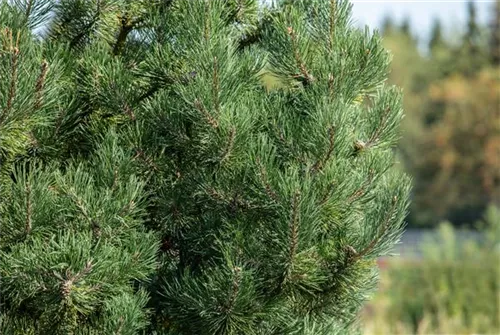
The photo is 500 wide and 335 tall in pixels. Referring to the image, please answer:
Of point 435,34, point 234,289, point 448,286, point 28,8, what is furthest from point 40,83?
point 435,34

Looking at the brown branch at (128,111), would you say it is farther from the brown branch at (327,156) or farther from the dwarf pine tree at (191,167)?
the brown branch at (327,156)

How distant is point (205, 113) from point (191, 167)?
0.30 meters

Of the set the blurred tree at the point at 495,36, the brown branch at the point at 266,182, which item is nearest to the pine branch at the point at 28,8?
the brown branch at the point at 266,182

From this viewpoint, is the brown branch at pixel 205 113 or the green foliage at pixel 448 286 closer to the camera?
the brown branch at pixel 205 113

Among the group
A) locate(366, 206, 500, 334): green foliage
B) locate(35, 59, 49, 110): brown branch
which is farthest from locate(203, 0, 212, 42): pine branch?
locate(366, 206, 500, 334): green foliage

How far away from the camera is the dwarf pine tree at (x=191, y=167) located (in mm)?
2602

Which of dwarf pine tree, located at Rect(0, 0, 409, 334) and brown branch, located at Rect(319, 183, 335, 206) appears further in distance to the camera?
brown branch, located at Rect(319, 183, 335, 206)

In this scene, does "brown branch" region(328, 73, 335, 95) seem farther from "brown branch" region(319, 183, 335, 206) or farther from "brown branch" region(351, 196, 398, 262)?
"brown branch" region(351, 196, 398, 262)

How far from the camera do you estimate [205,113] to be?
271 centimetres

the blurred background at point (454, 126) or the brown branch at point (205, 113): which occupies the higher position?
the blurred background at point (454, 126)

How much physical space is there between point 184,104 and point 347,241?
0.78 m

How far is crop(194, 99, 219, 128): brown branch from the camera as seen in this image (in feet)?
8.85

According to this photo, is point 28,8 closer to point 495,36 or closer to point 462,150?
point 462,150

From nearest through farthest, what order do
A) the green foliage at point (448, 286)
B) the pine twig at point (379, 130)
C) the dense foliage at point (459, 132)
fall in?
the pine twig at point (379, 130)
the green foliage at point (448, 286)
the dense foliage at point (459, 132)
